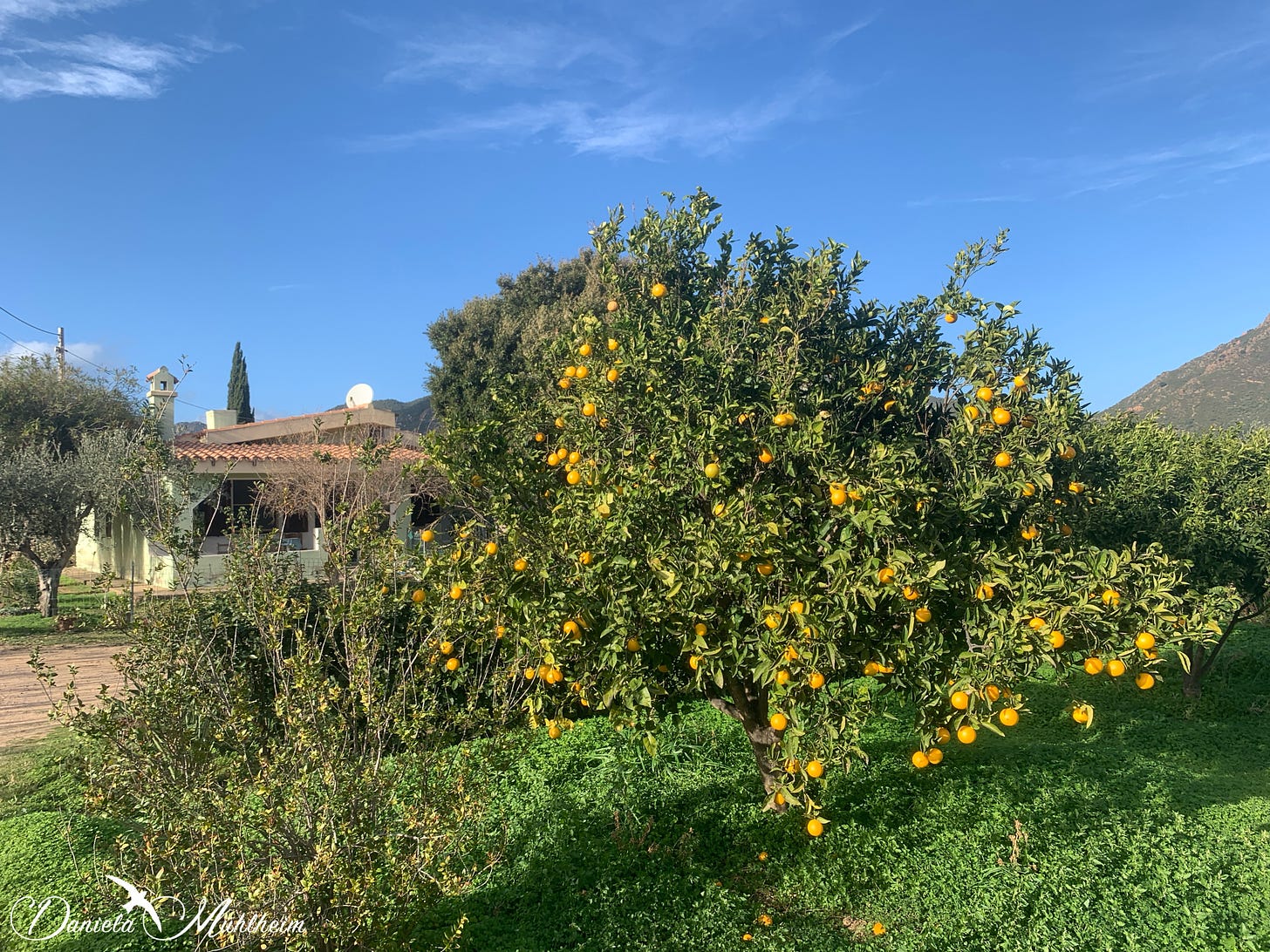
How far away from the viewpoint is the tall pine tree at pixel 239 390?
30.0 meters

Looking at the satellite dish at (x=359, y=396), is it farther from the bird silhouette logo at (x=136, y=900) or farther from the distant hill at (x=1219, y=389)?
the distant hill at (x=1219, y=389)

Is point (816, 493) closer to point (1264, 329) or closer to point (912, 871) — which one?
point (912, 871)

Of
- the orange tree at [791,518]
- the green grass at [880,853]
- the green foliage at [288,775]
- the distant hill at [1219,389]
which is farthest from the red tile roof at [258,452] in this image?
the distant hill at [1219,389]

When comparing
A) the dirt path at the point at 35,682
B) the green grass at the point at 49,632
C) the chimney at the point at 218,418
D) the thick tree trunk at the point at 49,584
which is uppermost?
the chimney at the point at 218,418

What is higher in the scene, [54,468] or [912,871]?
[54,468]

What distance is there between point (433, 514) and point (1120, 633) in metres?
14.9

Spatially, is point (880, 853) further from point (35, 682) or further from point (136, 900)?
point (35, 682)

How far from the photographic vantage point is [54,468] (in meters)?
12.0

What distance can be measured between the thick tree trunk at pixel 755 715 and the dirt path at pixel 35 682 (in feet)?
19.0

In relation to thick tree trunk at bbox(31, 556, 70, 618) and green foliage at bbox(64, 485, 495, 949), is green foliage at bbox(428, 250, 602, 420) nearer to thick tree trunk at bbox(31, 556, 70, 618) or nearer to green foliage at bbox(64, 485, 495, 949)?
thick tree trunk at bbox(31, 556, 70, 618)

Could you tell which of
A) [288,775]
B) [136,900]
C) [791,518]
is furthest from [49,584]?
[791,518]

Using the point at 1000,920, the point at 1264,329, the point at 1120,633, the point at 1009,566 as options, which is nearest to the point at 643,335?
the point at 1009,566

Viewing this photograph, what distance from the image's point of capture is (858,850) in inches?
174

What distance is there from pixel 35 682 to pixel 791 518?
32.5 ft
